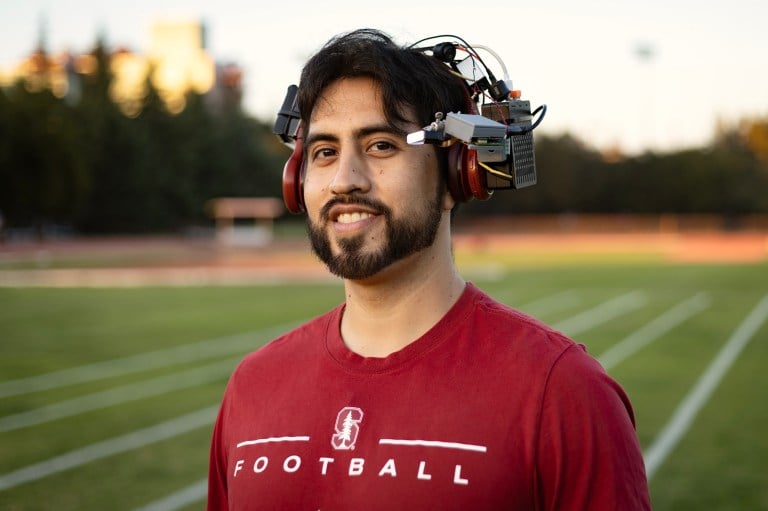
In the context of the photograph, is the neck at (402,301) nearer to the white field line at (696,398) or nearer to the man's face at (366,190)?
the man's face at (366,190)

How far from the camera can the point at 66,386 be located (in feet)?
35.2

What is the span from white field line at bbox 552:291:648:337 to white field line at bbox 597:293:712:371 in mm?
782

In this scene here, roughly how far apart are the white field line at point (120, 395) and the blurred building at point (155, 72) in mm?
44947

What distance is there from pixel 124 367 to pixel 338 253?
1032cm

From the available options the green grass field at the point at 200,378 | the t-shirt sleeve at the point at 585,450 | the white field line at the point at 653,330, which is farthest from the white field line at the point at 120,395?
the t-shirt sleeve at the point at 585,450

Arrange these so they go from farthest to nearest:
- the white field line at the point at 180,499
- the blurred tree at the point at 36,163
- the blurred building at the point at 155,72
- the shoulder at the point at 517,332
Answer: the blurred building at the point at 155,72 < the blurred tree at the point at 36,163 < the white field line at the point at 180,499 < the shoulder at the point at 517,332

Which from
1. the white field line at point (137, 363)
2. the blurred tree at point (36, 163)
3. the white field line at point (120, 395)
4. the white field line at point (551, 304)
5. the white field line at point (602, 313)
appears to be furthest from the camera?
the blurred tree at point (36, 163)

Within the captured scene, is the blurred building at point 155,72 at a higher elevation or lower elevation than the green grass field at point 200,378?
higher

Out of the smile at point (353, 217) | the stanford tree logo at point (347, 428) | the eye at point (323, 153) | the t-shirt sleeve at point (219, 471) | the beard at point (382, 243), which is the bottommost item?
the t-shirt sleeve at point (219, 471)

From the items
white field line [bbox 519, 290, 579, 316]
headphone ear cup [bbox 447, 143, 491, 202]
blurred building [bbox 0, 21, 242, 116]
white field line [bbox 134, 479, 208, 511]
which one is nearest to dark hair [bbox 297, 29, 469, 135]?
headphone ear cup [bbox 447, 143, 491, 202]

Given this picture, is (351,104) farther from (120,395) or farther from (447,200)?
(120,395)

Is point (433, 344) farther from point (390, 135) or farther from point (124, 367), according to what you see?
point (124, 367)

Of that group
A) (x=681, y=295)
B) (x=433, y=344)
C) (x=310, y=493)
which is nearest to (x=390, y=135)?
(x=433, y=344)

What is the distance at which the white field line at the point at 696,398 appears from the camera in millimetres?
7770
